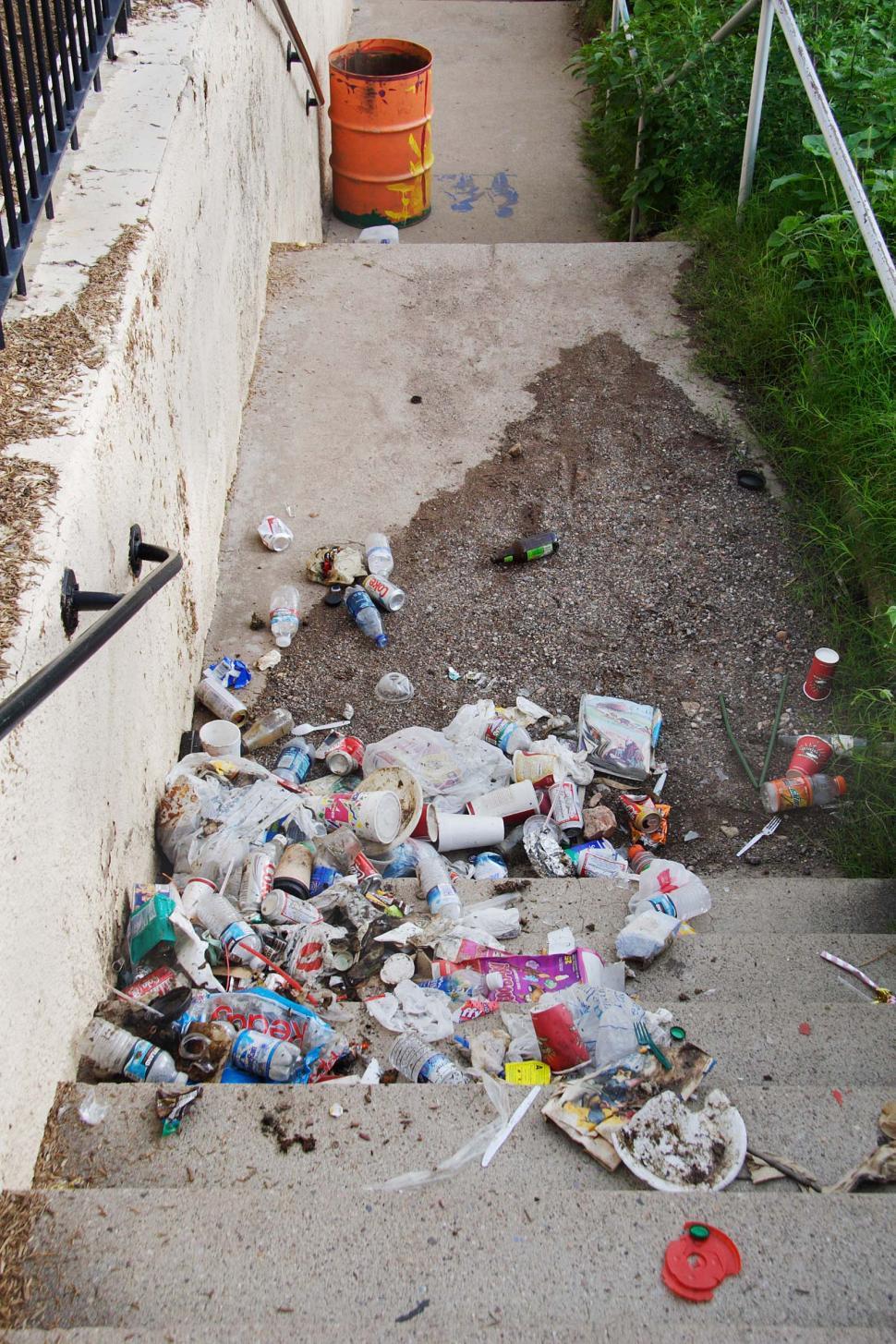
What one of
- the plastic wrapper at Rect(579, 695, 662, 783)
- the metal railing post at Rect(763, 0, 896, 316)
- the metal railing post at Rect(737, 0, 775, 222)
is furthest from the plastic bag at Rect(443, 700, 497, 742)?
the metal railing post at Rect(737, 0, 775, 222)

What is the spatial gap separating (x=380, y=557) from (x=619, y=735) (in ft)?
3.55

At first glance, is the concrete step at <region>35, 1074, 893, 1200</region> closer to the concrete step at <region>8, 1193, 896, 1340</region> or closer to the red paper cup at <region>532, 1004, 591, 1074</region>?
the concrete step at <region>8, 1193, 896, 1340</region>

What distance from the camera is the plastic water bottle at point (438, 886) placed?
8.81 feet

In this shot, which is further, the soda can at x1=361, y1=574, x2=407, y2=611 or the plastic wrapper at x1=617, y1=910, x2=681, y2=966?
the soda can at x1=361, y1=574, x2=407, y2=611

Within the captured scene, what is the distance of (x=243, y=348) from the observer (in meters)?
4.46

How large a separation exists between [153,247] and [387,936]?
174 cm

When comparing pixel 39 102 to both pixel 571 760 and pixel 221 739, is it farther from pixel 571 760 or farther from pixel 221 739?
pixel 571 760

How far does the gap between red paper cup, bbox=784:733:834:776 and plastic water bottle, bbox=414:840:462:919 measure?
1.04 m

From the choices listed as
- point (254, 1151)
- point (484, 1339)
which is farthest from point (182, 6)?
point (484, 1339)

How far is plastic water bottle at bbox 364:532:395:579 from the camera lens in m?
3.92

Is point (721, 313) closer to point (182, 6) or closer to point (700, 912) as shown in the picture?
point (182, 6)

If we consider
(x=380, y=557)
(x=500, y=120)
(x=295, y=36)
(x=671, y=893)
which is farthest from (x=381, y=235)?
(x=671, y=893)

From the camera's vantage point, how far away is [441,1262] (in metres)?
1.62

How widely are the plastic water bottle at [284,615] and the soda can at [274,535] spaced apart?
23 centimetres
